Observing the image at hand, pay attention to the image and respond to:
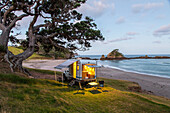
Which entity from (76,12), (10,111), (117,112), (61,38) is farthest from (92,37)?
(10,111)

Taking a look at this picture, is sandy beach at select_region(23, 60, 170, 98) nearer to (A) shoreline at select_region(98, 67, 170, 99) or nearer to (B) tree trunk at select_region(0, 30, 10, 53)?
(A) shoreline at select_region(98, 67, 170, 99)

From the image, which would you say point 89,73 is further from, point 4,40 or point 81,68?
point 4,40

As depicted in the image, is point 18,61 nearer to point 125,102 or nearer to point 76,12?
point 76,12

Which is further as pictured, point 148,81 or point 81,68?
point 148,81

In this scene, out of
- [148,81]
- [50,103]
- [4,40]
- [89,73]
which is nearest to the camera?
[50,103]

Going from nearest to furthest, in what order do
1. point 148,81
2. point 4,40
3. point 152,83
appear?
point 4,40, point 152,83, point 148,81

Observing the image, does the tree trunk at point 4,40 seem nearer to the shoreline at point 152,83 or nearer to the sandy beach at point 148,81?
the sandy beach at point 148,81

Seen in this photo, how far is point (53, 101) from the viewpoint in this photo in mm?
5582

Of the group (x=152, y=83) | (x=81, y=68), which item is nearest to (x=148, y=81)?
(x=152, y=83)

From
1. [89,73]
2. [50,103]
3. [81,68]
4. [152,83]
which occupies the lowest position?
[152,83]

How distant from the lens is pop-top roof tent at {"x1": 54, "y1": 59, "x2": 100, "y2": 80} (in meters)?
11.0

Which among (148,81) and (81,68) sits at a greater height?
(81,68)

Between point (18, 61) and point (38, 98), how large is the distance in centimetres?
734

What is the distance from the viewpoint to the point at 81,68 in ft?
35.6
